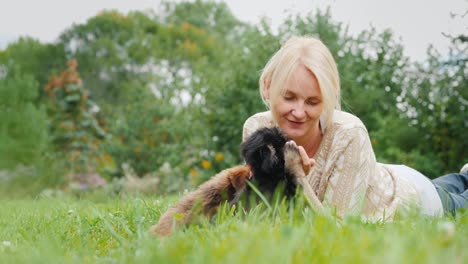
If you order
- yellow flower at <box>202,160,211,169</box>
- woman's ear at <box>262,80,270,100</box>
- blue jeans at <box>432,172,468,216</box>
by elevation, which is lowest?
yellow flower at <box>202,160,211,169</box>

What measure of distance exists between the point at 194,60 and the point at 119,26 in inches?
208

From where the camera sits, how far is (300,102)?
13.5 ft

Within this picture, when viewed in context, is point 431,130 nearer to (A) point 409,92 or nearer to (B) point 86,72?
(A) point 409,92

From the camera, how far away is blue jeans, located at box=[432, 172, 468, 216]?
16.7 ft

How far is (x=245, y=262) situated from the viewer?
1564mm

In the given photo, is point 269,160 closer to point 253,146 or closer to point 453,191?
point 253,146

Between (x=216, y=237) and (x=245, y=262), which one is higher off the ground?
(x=245, y=262)

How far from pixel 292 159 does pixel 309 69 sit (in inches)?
41.4

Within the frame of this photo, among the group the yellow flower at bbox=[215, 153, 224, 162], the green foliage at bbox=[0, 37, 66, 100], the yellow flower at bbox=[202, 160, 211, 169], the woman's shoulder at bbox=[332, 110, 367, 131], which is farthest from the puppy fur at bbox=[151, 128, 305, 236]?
the green foliage at bbox=[0, 37, 66, 100]

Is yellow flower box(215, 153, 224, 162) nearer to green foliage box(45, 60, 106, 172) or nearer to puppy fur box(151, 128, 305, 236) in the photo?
puppy fur box(151, 128, 305, 236)

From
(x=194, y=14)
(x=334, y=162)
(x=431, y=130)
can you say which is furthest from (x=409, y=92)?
(x=194, y=14)

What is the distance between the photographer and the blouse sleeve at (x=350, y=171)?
13.6ft

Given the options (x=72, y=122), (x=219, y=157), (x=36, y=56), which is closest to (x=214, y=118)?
(x=219, y=157)

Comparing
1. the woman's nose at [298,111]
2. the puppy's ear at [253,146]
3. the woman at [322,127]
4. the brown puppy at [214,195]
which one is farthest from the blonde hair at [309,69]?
the puppy's ear at [253,146]
